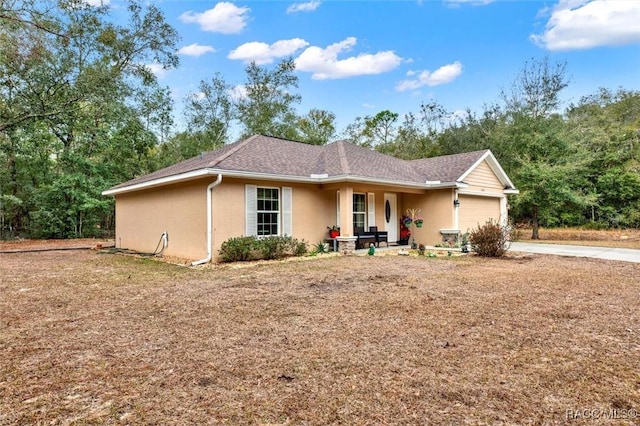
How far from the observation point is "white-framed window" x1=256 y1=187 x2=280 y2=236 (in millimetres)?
11078

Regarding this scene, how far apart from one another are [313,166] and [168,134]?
18.1 metres

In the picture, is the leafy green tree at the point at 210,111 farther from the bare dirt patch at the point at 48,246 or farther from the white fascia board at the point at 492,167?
the white fascia board at the point at 492,167

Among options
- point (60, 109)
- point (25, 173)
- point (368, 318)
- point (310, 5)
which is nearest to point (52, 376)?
point (368, 318)

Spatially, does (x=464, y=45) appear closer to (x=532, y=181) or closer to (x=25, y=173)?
(x=532, y=181)

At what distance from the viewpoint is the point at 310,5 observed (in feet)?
49.2

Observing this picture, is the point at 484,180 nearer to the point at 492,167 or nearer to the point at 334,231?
the point at 492,167

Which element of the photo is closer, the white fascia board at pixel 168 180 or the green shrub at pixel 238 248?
the white fascia board at pixel 168 180

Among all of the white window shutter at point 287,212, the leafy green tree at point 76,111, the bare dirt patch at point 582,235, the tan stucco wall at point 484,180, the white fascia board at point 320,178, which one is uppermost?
the leafy green tree at point 76,111

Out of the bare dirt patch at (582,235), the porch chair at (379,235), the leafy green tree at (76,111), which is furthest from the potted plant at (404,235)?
the leafy green tree at (76,111)

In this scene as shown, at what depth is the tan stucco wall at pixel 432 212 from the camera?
13.8 m

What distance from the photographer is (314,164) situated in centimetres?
1324

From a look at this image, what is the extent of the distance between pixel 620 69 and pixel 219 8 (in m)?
24.6

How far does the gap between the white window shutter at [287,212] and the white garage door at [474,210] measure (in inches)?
274

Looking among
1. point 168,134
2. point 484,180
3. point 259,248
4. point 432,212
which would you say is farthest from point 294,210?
point 168,134
